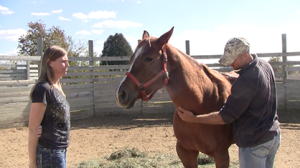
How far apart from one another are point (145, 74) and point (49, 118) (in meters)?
0.96

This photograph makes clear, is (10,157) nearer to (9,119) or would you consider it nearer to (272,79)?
(9,119)

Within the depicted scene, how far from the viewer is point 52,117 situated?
211 centimetres

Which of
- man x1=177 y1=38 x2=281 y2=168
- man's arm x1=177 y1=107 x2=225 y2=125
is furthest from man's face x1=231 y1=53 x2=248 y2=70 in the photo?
man's arm x1=177 y1=107 x2=225 y2=125

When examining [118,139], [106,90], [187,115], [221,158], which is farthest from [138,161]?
[106,90]

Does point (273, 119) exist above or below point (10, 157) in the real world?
above

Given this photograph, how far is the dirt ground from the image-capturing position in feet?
16.2

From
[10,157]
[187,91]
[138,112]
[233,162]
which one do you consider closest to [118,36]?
[138,112]

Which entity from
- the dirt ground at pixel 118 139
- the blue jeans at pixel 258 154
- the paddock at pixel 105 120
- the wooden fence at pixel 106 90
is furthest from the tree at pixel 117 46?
the blue jeans at pixel 258 154

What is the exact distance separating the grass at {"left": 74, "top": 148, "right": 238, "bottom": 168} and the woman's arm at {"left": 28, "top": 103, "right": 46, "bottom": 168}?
2378 millimetres

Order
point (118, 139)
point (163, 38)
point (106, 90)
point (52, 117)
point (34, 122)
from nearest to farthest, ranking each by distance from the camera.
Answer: point (34, 122) → point (52, 117) → point (163, 38) → point (118, 139) → point (106, 90)

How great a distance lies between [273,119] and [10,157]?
5.14m

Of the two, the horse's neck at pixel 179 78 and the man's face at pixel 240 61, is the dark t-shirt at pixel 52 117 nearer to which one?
the horse's neck at pixel 179 78

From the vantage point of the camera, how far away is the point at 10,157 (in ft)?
16.5

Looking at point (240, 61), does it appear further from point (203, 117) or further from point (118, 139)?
point (118, 139)
